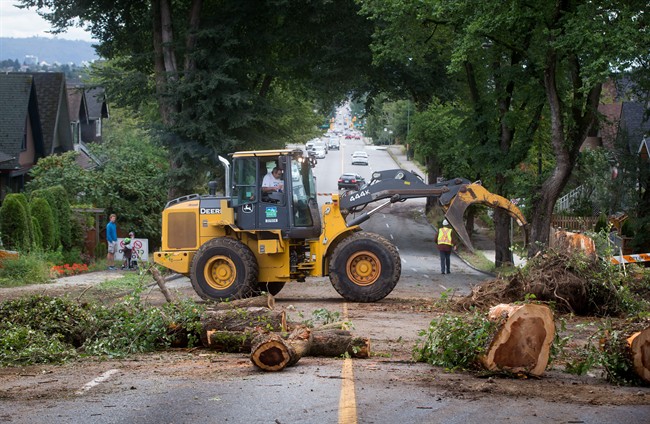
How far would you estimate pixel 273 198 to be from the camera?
21.2 meters

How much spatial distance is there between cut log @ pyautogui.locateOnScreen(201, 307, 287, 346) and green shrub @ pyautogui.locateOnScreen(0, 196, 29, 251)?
52.8 feet

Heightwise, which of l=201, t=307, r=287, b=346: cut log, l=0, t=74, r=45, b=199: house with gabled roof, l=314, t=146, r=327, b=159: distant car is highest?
l=314, t=146, r=327, b=159: distant car

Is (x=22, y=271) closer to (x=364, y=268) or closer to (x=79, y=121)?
(x=364, y=268)

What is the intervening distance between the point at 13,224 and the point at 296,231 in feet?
36.0

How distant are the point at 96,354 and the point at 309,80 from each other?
28537 mm

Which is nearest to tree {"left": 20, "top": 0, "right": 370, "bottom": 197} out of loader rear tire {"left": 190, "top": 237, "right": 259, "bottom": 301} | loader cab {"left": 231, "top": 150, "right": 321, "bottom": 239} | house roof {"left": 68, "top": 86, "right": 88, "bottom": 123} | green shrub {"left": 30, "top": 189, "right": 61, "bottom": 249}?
green shrub {"left": 30, "top": 189, "right": 61, "bottom": 249}

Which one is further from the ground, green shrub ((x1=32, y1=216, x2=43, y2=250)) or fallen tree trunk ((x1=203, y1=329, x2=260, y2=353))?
green shrub ((x1=32, y1=216, x2=43, y2=250))

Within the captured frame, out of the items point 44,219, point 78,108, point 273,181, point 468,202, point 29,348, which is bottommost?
point 29,348

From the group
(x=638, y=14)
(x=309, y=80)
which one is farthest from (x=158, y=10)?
(x=638, y=14)

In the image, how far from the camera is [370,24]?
38.2 m

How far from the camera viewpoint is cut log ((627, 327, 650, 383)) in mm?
11305

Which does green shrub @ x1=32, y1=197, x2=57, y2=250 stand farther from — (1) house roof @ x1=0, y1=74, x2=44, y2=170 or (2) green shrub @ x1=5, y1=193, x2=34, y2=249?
(1) house roof @ x1=0, y1=74, x2=44, y2=170

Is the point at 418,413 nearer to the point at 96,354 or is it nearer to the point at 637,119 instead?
the point at 96,354

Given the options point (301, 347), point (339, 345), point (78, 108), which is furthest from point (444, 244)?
point (78, 108)
